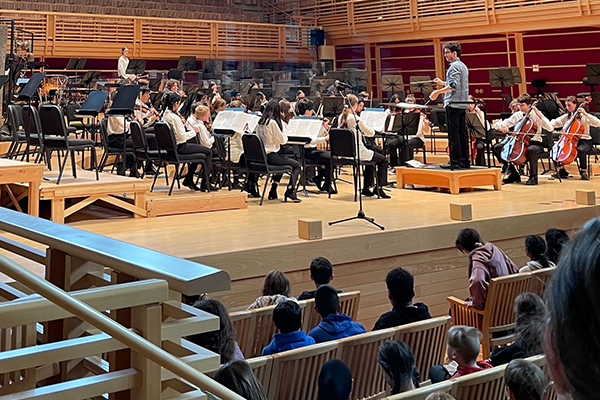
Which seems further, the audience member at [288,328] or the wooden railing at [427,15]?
the wooden railing at [427,15]

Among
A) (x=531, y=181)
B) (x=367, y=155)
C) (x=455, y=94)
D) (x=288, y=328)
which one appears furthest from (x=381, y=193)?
(x=288, y=328)

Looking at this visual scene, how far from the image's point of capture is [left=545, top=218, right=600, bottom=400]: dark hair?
24.6 inches

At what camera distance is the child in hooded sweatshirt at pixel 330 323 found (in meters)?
3.64

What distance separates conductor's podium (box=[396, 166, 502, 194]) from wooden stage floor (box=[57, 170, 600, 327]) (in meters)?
0.61

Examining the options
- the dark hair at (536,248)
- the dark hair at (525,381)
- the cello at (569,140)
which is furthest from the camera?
the cello at (569,140)

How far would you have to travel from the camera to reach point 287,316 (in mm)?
3375

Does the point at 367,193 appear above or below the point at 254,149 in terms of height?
below

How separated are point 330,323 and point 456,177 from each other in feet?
15.8

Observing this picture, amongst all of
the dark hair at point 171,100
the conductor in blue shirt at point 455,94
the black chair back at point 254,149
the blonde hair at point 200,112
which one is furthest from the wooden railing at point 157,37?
the conductor in blue shirt at point 455,94

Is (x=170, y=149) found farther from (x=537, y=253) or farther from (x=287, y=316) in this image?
(x=287, y=316)

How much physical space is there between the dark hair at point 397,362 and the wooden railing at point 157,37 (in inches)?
541

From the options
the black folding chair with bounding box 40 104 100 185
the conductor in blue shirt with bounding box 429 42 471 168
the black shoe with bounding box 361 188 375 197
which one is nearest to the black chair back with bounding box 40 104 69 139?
the black folding chair with bounding box 40 104 100 185

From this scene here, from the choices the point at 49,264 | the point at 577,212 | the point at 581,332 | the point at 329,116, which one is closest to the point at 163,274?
the point at 49,264

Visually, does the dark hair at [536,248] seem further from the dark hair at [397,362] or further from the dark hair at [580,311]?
the dark hair at [580,311]
